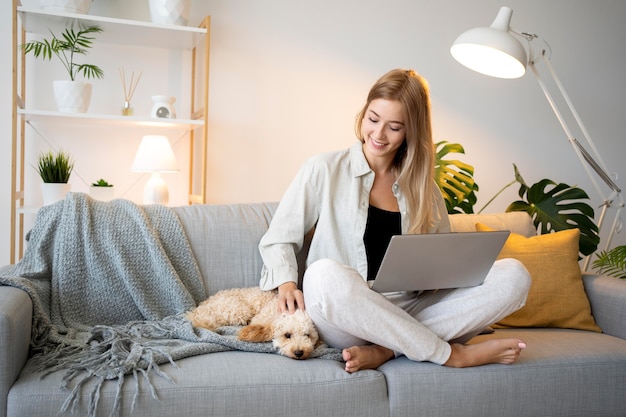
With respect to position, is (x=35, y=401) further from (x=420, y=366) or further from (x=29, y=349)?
(x=420, y=366)

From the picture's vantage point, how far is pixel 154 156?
2.90 metres

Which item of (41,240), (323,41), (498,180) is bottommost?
(41,240)

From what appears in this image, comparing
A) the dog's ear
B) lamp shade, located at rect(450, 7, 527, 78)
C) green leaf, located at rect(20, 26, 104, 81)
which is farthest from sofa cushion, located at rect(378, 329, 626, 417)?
green leaf, located at rect(20, 26, 104, 81)

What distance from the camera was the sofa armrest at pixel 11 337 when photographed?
1.50 meters

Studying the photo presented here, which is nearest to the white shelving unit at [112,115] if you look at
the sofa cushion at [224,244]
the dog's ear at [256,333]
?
the sofa cushion at [224,244]

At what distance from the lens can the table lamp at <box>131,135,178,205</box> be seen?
9.48 feet

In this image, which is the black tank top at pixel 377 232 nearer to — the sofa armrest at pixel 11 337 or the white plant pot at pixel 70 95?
the sofa armrest at pixel 11 337

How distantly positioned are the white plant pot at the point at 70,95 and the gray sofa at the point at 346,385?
1060 mm

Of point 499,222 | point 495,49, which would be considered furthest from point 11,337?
point 495,49

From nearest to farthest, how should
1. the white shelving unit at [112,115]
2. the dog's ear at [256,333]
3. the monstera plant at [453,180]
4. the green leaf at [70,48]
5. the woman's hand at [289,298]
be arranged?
the dog's ear at [256,333] < the woman's hand at [289,298] < the white shelving unit at [112,115] < the green leaf at [70,48] < the monstera plant at [453,180]

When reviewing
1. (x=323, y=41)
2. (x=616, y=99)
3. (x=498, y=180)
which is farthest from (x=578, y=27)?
(x=323, y=41)

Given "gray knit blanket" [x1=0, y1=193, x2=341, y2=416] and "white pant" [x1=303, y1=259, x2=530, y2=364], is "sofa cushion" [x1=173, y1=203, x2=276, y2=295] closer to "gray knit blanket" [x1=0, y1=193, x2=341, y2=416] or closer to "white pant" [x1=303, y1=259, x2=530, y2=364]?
"gray knit blanket" [x1=0, y1=193, x2=341, y2=416]

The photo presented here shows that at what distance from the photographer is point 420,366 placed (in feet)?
5.94

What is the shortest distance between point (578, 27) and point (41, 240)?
3.25 m
